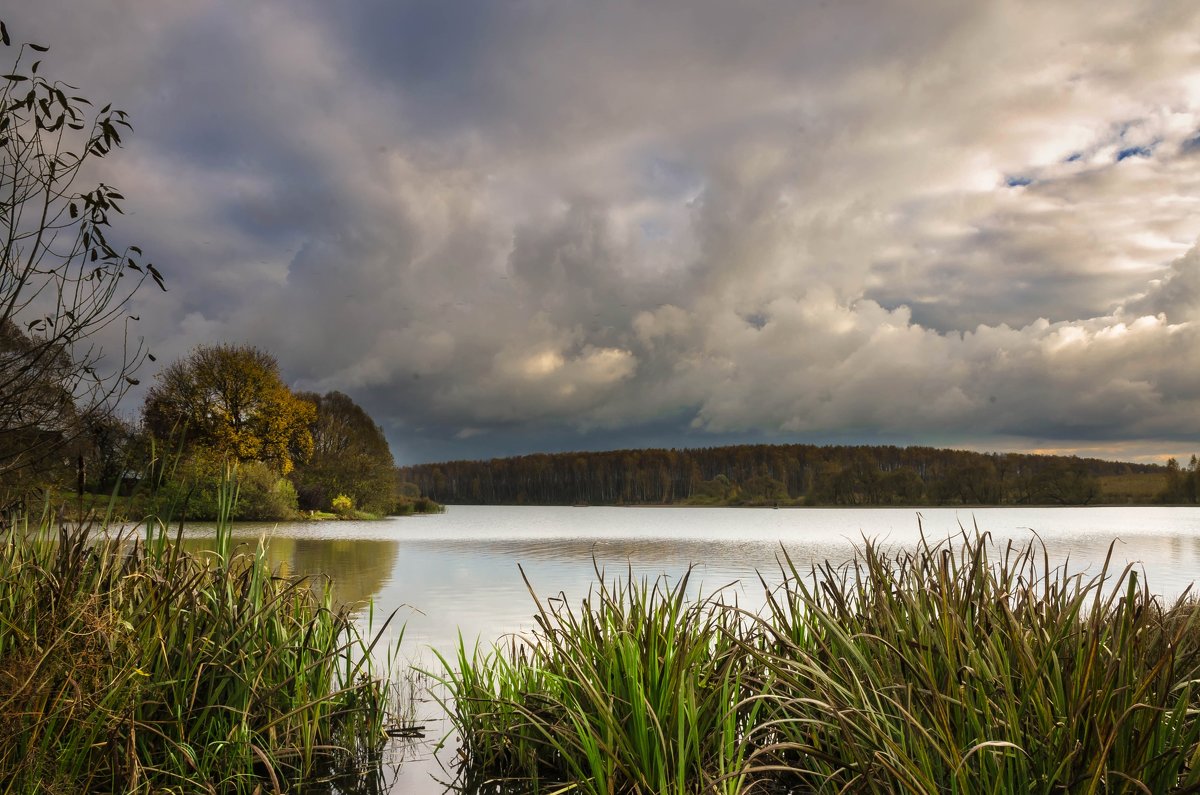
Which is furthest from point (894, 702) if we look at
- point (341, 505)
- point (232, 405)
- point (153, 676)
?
point (341, 505)

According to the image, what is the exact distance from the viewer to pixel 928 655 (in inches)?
127

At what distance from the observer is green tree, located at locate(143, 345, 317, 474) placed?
41.4m

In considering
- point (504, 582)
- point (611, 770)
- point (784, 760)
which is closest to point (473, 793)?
point (611, 770)

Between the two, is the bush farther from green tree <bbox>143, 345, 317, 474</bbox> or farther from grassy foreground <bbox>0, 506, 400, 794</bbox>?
grassy foreground <bbox>0, 506, 400, 794</bbox>

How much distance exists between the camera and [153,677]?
12.8ft

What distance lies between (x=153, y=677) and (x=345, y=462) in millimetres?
55365

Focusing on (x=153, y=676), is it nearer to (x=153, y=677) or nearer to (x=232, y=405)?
(x=153, y=677)

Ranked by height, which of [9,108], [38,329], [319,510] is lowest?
→ [319,510]

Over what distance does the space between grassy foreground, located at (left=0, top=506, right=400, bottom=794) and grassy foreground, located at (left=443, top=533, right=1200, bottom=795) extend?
1.08 meters

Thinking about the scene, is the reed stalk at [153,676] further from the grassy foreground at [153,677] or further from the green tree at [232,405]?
the green tree at [232,405]

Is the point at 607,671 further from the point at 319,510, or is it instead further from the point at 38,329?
the point at 319,510

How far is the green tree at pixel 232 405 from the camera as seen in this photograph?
41406 millimetres

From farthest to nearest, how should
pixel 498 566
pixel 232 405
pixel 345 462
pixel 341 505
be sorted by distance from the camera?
pixel 345 462, pixel 341 505, pixel 232 405, pixel 498 566

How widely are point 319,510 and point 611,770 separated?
2133 inches
